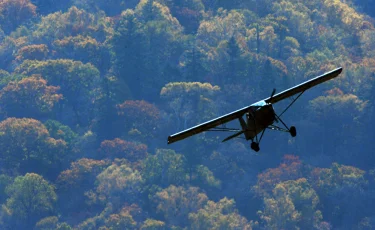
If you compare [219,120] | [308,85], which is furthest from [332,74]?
[219,120]

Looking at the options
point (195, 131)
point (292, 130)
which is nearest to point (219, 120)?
point (195, 131)

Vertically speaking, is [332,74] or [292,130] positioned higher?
[332,74]

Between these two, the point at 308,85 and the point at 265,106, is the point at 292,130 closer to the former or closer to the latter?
the point at 265,106

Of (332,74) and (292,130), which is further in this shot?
(332,74)

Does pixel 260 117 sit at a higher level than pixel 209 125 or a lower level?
lower

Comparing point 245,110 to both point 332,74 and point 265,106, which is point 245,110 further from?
point 332,74

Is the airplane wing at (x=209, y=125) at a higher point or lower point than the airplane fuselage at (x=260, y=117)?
higher

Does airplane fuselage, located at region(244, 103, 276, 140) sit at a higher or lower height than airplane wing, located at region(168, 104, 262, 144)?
lower

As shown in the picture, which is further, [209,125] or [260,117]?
[209,125]

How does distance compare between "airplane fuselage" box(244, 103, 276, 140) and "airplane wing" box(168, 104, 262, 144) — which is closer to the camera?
"airplane fuselage" box(244, 103, 276, 140)

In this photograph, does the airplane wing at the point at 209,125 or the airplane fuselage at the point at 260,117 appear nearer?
the airplane fuselage at the point at 260,117
